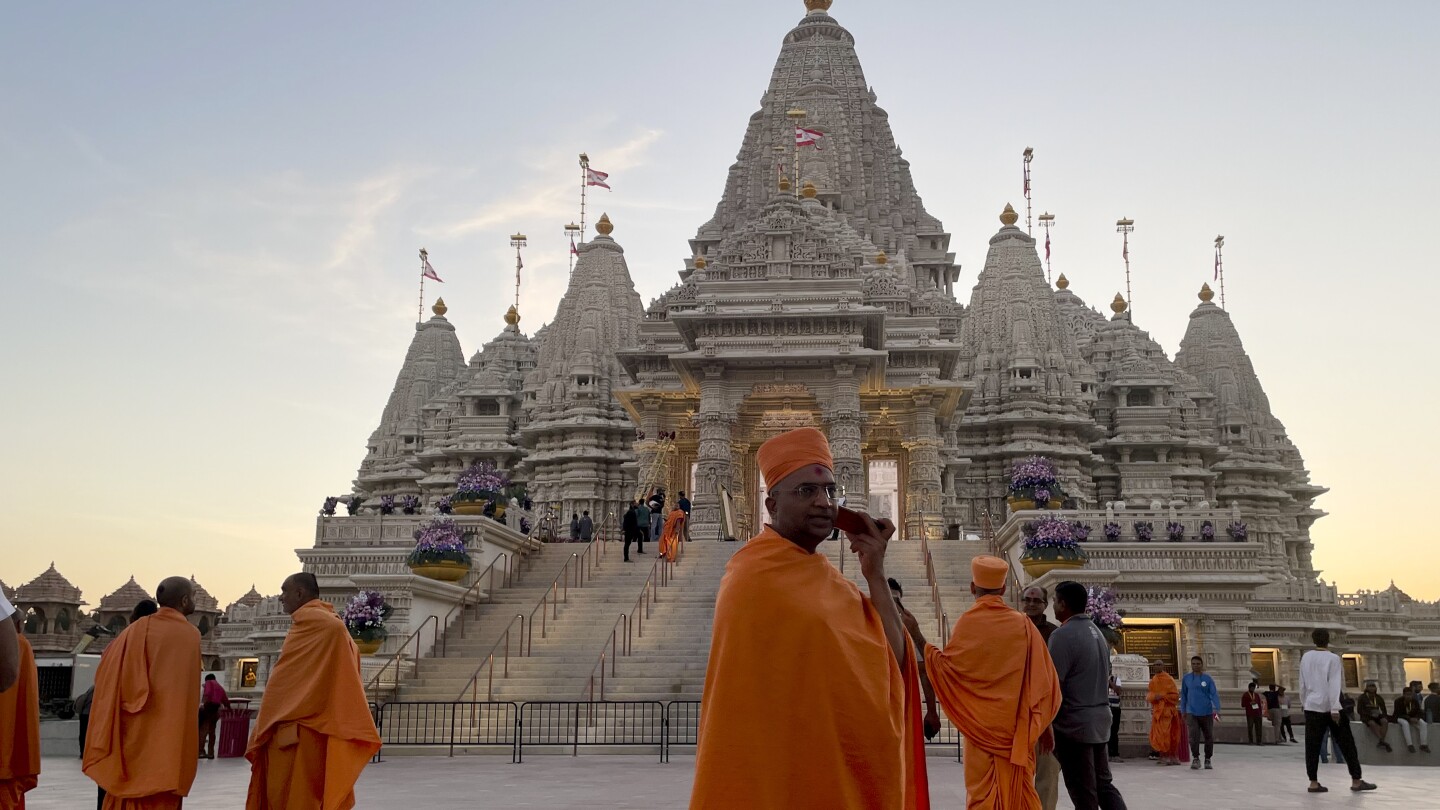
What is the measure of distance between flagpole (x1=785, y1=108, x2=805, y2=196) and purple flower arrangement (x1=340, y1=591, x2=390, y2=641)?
89.6ft

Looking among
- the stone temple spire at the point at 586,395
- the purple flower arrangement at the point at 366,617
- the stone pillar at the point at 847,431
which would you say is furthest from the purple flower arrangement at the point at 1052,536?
the stone temple spire at the point at 586,395

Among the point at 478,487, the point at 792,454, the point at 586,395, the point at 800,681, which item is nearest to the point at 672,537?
the point at 478,487

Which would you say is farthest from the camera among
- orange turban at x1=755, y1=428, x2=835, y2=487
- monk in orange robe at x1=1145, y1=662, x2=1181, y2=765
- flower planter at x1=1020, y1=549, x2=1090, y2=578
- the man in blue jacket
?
flower planter at x1=1020, y1=549, x2=1090, y2=578

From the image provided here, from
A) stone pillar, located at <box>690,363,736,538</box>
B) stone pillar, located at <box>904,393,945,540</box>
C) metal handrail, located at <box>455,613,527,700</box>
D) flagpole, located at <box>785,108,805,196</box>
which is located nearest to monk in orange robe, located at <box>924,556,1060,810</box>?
metal handrail, located at <box>455,613,527,700</box>

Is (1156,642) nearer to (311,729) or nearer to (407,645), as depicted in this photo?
(407,645)

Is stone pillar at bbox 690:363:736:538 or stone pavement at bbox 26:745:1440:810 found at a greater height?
stone pillar at bbox 690:363:736:538

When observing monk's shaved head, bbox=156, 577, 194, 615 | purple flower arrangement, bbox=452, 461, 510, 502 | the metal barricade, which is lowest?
the metal barricade

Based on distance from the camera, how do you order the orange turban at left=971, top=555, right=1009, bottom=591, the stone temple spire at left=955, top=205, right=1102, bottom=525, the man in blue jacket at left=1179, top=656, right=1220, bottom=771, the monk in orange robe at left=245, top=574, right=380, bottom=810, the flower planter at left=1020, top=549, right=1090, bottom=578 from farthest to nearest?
the stone temple spire at left=955, top=205, right=1102, bottom=525
the flower planter at left=1020, top=549, right=1090, bottom=578
the man in blue jacket at left=1179, top=656, right=1220, bottom=771
the monk in orange robe at left=245, top=574, right=380, bottom=810
the orange turban at left=971, top=555, right=1009, bottom=591

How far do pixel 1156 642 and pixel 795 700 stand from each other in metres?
22.5

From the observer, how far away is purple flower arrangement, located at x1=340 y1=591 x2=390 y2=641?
2022 cm

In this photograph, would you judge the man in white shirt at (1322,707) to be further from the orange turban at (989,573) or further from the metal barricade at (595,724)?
the metal barricade at (595,724)

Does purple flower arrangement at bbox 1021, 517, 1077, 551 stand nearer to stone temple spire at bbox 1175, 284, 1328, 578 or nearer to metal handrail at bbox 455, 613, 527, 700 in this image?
metal handrail at bbox 455, 613, 527, 700

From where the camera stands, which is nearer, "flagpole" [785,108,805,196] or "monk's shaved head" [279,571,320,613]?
"monk's shaved head" [279,571,320,613]

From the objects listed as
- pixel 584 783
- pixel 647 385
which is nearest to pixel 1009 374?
pixel 647 385
